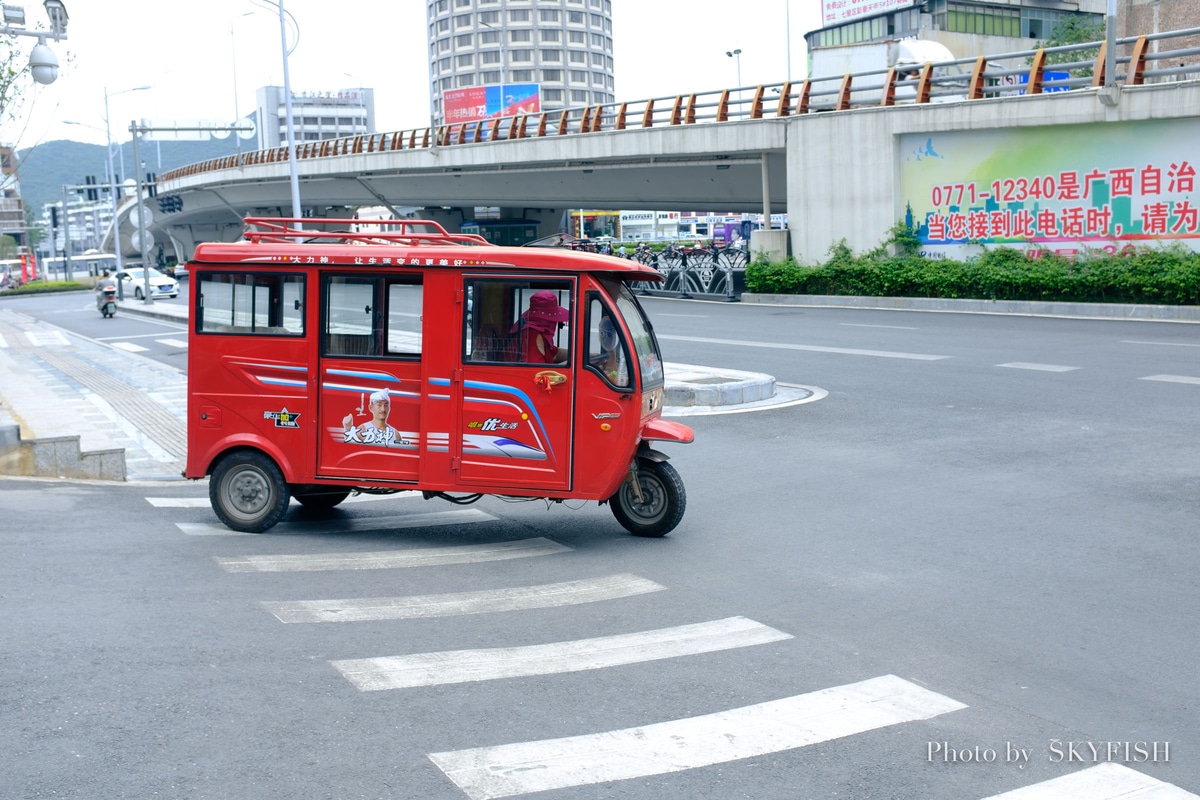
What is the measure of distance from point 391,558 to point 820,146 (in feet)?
92.0

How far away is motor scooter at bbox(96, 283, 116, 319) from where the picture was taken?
42375 millimetres

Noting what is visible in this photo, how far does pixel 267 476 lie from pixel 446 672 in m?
3.99

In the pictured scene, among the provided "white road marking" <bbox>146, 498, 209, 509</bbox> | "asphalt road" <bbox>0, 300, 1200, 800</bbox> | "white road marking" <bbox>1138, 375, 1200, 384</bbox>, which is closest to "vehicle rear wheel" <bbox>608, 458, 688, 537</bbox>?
"asphalt road" <bbox>0, 300, 1200, 800</bbox>

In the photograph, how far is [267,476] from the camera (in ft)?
30.8

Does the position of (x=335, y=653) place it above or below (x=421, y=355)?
below

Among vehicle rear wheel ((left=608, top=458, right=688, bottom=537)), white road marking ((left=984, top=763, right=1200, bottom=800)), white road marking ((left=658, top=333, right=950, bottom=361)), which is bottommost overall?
white road marking ((left=984, top=763, right=1200, bottom=800))

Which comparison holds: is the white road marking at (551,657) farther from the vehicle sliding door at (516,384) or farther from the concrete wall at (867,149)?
the concrete wall at (867,149)

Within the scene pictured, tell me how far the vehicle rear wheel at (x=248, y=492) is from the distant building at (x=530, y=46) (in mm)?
140630

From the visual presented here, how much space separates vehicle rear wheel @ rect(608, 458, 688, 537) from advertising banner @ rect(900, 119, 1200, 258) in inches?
815

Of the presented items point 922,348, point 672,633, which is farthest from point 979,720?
point 922,348

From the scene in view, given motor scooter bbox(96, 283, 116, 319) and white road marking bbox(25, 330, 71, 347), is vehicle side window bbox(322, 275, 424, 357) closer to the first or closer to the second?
white road marking bbox(25, 330, 71, 347)

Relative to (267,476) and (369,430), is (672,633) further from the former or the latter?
(267,476)

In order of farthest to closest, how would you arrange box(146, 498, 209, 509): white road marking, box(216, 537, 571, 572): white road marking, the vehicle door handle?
box(146, 498, 209, 509): white road marking < the vehicle door handle < box(216, 537, 571, 572): white road marking

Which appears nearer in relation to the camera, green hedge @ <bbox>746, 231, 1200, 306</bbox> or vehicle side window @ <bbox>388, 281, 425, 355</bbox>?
vehicle side window @ <bbox>388, 281, 425, 355</bbox>
